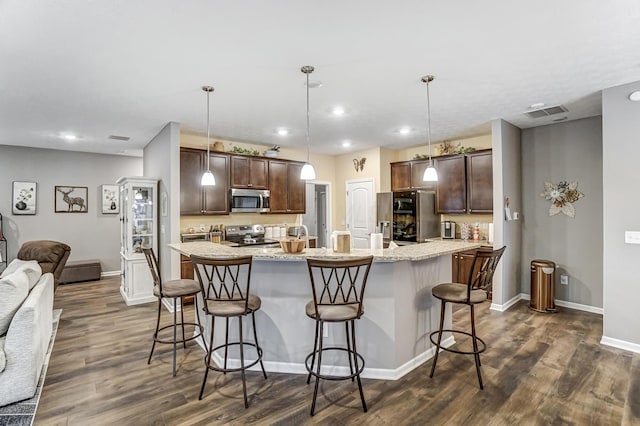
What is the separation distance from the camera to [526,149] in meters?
5.25

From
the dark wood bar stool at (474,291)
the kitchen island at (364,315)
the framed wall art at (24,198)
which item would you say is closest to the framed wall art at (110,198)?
the framed wall art at (24,198)

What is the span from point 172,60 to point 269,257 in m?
1.91

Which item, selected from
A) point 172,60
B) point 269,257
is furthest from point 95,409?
point 172,60

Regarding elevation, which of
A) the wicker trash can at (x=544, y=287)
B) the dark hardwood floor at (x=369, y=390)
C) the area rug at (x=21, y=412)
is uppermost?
the wicker trash can at (x=544, y=287)

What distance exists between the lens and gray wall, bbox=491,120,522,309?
15.5 feet

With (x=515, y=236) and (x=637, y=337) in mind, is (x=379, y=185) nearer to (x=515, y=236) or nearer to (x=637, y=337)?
(x=515, y=236)

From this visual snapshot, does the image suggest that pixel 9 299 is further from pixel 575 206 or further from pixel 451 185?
pixel 575 206

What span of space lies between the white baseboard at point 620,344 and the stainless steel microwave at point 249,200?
501 cm

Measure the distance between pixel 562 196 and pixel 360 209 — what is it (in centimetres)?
346

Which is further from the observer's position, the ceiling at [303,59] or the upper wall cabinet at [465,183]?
the upper wall cabinet at [465,183]

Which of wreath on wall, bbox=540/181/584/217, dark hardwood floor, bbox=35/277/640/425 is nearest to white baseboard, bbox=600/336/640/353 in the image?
dark hardwood floor, bbox=35/277/640/425

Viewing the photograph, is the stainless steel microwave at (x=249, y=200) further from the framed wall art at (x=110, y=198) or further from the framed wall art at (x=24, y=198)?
the framed wall art at (x=24, y=198)

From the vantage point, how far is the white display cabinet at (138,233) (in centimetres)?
511

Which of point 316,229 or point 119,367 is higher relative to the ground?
point 316,229
